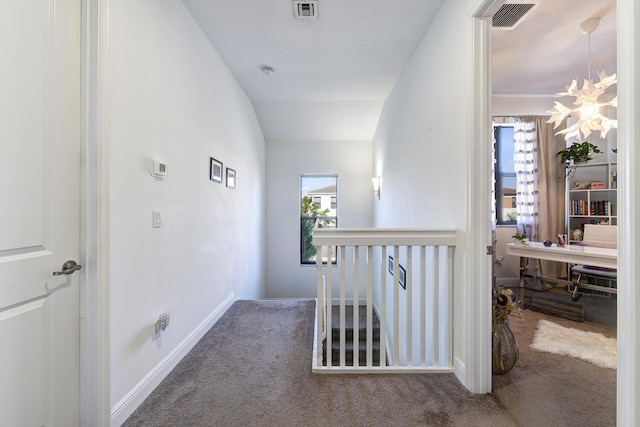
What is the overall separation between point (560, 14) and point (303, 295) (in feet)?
15.8

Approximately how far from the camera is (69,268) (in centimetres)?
121

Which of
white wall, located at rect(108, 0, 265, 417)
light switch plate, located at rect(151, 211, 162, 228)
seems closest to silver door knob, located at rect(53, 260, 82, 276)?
white wall, located at rect(108, 0, 265, 417)

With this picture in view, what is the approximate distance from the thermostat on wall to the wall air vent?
58.2 inches

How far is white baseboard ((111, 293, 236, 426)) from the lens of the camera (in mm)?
1394

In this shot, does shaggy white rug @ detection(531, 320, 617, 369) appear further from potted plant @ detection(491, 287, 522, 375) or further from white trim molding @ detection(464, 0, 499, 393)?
white trim molding @ detection(464, 0, 499, 393)

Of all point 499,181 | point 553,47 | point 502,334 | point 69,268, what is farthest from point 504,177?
point 69,268

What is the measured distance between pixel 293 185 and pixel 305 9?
3.26 metres

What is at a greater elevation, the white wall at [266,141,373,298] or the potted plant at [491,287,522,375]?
the white wall at [266,141,373,298]

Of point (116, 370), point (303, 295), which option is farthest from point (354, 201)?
point (116, 370)

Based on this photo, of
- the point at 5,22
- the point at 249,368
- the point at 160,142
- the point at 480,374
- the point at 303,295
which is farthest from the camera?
the point at 303,295

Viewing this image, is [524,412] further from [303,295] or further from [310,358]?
[303,295]

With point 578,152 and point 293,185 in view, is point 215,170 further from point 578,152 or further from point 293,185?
point 578,152

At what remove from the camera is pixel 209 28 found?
2.32 meters

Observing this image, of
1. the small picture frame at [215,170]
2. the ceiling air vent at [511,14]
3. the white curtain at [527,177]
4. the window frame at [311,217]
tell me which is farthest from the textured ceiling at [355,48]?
the window frame at [311,217]
